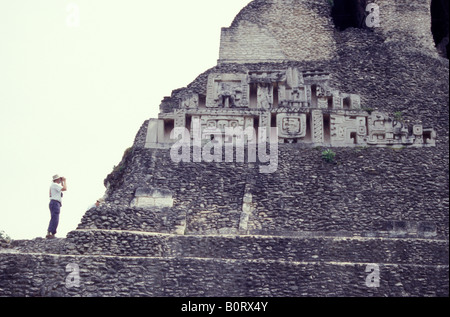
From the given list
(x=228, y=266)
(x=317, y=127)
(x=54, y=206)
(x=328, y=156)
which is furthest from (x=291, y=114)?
(x=54, y=206)

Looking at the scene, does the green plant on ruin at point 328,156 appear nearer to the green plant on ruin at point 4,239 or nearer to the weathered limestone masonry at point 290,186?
the weathered limestone masonry at point 290,186

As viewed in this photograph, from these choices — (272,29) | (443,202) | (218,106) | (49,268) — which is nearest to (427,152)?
(443,202)

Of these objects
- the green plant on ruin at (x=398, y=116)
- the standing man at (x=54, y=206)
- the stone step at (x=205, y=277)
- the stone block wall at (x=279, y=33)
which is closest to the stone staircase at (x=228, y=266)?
the stone step at (x=205, y=277)

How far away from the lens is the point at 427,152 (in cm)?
1487

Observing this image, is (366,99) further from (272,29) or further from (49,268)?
(49,268)

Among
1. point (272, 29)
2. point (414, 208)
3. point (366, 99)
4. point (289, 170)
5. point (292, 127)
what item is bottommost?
point (414, 208)

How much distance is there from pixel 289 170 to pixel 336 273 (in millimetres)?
4036

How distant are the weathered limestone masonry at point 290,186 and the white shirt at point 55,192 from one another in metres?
0.93

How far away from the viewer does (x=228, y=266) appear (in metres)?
11.1

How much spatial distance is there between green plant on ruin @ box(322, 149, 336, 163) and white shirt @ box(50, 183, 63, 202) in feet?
19.3

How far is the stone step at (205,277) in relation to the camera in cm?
1070

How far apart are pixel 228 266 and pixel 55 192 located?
169 inches

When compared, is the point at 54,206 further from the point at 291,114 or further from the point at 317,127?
the point at 317,127

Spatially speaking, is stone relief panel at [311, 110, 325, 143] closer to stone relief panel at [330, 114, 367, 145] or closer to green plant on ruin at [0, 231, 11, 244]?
stone relief panel at [330, 114, 367, 145]
